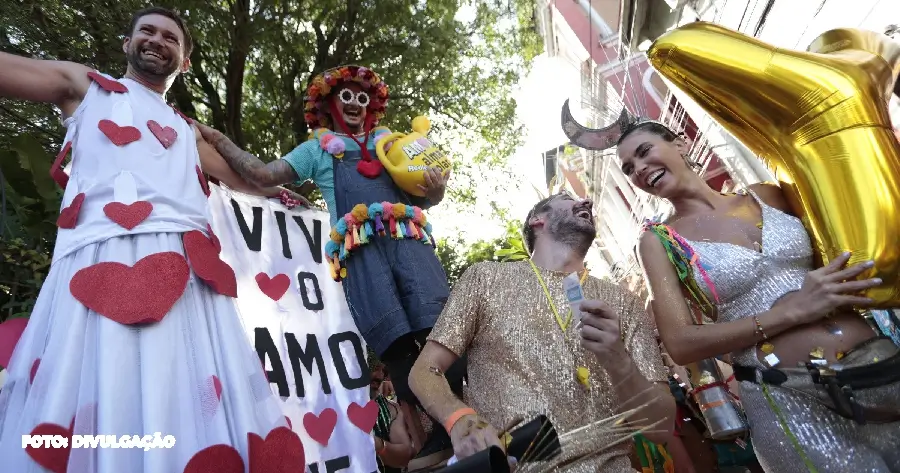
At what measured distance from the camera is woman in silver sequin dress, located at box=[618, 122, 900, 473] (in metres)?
1.66

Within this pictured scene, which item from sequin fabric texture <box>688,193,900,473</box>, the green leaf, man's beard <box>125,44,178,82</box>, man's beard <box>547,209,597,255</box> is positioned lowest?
sequin fabric texture <box>688,193,900,473</box>

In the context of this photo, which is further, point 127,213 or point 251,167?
point 251,167

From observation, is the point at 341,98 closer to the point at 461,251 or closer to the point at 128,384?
the point at 128,384

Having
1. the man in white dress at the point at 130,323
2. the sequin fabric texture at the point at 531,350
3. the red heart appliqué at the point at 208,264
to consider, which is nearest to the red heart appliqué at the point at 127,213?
the man in white dress at the point at 130,323

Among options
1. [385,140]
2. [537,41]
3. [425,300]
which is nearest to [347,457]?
[425,300]

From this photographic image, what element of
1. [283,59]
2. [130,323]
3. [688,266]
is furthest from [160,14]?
[283,59]

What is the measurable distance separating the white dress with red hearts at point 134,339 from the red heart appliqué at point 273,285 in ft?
1.94

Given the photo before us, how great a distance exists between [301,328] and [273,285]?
0.22 metres

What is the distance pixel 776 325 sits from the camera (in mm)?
1736

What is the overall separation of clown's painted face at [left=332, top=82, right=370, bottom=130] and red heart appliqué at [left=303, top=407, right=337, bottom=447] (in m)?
1.32

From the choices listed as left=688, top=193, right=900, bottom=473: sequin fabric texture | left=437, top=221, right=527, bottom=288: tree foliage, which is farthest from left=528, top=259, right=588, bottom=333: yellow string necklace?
left=437, top=221, right=527, bottom=288: tree foliage

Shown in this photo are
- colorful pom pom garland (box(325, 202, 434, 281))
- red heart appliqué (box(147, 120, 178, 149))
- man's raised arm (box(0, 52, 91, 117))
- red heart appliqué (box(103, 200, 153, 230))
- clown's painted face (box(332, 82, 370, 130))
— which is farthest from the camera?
clown's painted face (box(332, 82, 370, 130))

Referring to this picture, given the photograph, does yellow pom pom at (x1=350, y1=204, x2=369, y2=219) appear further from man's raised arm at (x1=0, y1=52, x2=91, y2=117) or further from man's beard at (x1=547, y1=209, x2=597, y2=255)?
man's raised arm at (x1=0, y1=52, x2=91, y2=117)

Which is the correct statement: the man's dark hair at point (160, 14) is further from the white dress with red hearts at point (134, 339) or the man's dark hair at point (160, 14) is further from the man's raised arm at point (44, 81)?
the white dress with red hearts at point (134, 339)
